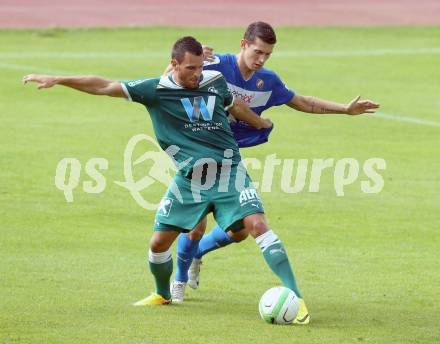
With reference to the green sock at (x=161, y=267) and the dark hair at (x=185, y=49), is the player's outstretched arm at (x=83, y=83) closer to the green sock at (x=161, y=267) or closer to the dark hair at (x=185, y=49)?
the dark hair at (x=185, y=49)

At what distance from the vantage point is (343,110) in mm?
10078

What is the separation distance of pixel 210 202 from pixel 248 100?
1.22 metres

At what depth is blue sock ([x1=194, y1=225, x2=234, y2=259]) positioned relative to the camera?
10.2 meters

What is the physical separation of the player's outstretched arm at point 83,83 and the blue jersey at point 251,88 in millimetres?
1027

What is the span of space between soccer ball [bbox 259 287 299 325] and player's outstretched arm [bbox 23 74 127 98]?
6.37ft

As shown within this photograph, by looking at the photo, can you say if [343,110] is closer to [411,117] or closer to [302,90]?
[411,117]

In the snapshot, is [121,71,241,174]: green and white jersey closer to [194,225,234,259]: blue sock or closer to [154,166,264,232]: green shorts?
[154,166,264,232]: green shorts

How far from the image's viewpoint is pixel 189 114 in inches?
361

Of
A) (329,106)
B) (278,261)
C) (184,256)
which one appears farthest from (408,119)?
(278,261)

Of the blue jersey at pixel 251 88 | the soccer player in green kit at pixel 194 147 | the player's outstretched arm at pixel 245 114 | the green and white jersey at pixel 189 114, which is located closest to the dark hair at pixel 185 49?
the soccer player in green kit at pixel 194 147

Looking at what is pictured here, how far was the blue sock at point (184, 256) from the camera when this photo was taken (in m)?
9.94

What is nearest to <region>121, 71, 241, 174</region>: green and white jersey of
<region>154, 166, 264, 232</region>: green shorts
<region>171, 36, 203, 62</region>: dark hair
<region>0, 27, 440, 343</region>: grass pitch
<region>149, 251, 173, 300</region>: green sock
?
<region>154, 166, 264, 232</region>: green shorts

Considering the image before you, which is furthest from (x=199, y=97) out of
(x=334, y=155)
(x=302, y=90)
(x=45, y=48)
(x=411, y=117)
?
(x=45, y=48)

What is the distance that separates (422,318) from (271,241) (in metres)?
1.34
